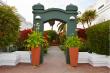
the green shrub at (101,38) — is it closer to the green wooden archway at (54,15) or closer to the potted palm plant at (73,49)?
the potted palm plant at (73,49)

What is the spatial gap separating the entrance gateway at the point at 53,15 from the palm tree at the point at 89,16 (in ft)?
76.4

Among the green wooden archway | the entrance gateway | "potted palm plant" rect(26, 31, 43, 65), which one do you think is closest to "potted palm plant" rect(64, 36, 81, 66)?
the entrance gateway

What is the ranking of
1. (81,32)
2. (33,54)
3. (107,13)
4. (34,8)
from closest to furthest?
(33,54)
(34,8)
(81,32)
(107,13)

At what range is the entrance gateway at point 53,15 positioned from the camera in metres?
17.5

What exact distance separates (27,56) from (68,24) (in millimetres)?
3425

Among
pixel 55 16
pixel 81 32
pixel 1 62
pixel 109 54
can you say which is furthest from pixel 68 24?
pixel 81 32

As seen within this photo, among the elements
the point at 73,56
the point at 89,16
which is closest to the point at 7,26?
the point at 73,56

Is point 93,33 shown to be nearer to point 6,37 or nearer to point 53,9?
point 53,9

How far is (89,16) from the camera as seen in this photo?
1650 inches

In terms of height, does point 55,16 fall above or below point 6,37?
above

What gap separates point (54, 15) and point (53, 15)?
0.21 feet

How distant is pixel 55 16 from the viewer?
1759 cm

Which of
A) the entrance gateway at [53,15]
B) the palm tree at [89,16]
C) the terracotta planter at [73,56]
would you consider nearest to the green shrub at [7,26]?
the entrance gateway at [53,15]

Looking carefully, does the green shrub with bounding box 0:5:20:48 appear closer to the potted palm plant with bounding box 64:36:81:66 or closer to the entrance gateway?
the entrance gateway
